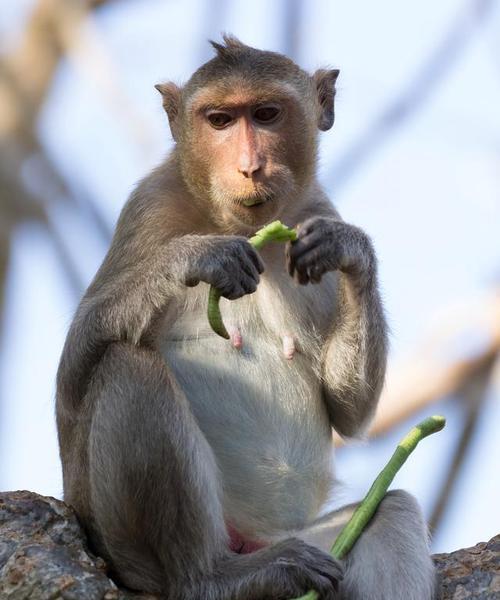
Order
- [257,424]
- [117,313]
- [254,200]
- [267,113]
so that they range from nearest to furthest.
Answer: [117,313], [254,200], [257,424], [267,113]

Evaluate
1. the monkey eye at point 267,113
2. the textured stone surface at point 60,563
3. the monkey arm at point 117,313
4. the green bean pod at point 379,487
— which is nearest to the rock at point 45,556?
the textured stone surface at point 60,563

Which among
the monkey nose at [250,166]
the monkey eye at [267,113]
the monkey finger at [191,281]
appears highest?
the monkey eye at [267,113]

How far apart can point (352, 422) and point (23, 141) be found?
841cm

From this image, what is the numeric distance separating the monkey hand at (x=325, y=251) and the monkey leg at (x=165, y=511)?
93cm

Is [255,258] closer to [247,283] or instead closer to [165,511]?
[247,283]

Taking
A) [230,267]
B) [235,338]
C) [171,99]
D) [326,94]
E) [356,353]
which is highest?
[171,99]

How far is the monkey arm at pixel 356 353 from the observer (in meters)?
7.59

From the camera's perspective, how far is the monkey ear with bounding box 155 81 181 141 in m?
8.49

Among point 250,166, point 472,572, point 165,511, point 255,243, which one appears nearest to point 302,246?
point 255,243

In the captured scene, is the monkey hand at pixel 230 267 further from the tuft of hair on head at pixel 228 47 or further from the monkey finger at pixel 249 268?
the tuft of hair on head at pixel 228 47

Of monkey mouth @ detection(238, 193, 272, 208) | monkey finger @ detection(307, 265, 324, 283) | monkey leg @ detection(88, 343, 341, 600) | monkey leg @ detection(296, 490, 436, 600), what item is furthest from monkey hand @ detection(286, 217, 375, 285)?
monkey leg @ detection(296, 490, 436, 600)

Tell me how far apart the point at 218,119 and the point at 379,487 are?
252 cm

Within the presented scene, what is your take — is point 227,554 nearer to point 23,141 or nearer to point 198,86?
point 198,86

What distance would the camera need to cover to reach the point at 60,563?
21.1 ft
